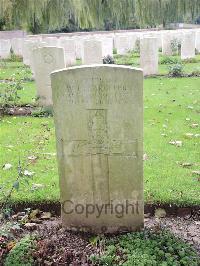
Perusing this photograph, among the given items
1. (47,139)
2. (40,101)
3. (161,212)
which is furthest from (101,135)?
(40,101)

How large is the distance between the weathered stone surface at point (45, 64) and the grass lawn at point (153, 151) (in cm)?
117

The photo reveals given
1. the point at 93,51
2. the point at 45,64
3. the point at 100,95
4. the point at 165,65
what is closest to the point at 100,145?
the point at 100,95

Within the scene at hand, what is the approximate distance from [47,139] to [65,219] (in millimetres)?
2831

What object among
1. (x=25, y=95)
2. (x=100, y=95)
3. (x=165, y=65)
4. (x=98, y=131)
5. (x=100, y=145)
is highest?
(x=100, y=95)

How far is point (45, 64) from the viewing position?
8945 mm

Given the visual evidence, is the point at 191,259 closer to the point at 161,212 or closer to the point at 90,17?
the point at 161,212

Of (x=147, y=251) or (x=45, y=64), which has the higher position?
(x=45, y=64)

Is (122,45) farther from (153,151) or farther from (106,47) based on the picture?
(153,151)

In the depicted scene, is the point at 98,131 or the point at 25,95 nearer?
the point at 98,131

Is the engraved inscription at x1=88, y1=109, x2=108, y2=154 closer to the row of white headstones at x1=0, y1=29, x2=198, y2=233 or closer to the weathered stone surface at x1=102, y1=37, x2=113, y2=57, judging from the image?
the row of white headstones at x1=0, y1=29, x2=198, y2=233

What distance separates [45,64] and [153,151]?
13.4 ft

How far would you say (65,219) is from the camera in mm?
3904

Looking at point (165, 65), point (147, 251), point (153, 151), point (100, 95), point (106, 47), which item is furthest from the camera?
point (106, 47)

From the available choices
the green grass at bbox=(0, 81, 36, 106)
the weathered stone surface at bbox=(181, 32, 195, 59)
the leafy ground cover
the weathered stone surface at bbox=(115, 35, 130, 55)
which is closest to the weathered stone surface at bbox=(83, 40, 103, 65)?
the green grass at bbox=(0, 81, 36, 106)
